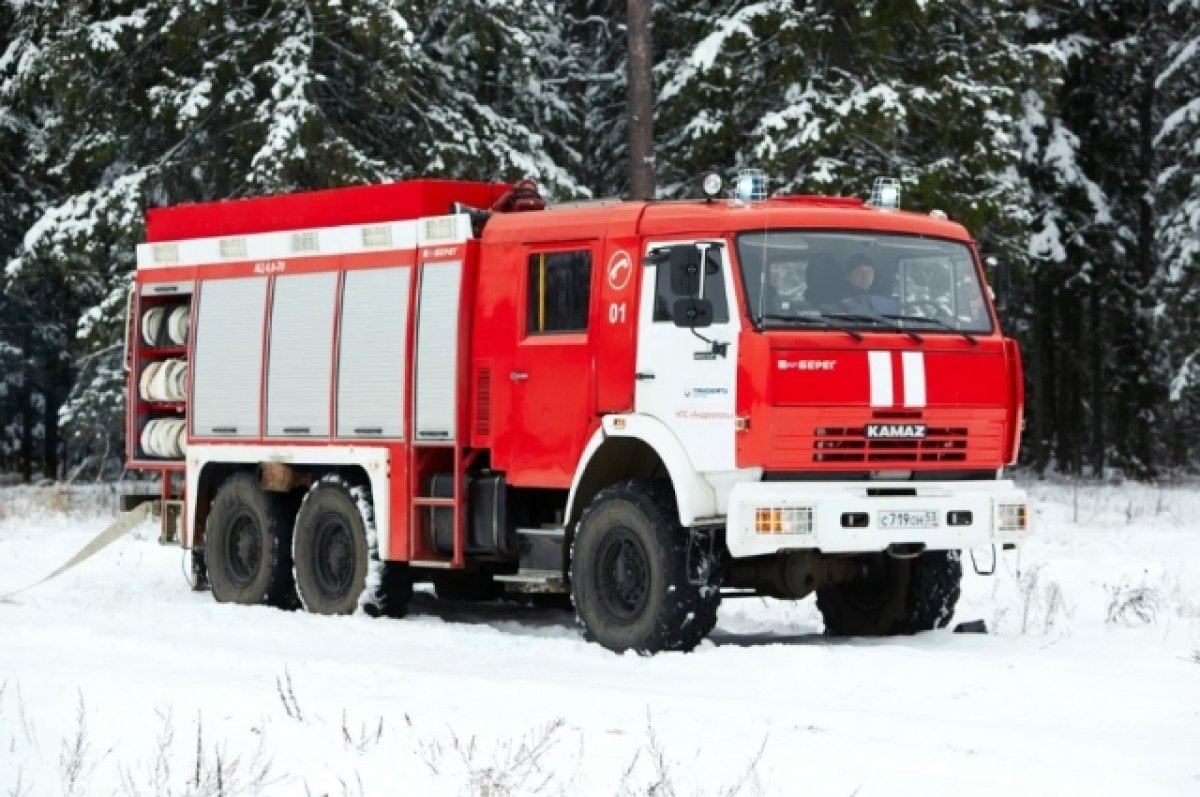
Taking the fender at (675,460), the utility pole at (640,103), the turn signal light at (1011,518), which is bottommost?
the turn signal light at (1011,518)

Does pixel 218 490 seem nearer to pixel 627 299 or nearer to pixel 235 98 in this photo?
pixel 627 299

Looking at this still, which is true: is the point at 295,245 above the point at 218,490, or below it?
Result: above

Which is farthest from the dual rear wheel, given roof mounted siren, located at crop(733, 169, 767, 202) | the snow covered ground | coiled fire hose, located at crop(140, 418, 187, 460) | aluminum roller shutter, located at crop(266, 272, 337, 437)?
roof mounted siren, located at crop(733, 169, 767, 202)

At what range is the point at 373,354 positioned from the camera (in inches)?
617

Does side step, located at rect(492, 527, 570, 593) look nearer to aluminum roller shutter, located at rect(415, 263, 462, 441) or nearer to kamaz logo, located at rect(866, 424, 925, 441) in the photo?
aluminum roller shutter, located at rect(415, 263, 462, 441)

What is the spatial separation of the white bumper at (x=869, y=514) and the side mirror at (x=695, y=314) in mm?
1003

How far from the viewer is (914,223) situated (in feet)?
44.9

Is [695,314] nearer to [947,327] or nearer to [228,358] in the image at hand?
[947,327]

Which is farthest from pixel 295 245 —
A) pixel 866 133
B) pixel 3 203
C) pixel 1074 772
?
pixel 3 203

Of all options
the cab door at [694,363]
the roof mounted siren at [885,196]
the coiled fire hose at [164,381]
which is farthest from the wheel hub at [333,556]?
the roof mounted siren at [885,196]

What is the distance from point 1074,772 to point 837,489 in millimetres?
4474

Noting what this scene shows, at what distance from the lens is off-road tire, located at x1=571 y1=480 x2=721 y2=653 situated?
12.8 meters

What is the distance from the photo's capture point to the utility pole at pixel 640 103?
2630cm

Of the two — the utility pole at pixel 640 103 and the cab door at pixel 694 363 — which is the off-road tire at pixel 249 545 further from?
the utility pole at pixel 640 103
